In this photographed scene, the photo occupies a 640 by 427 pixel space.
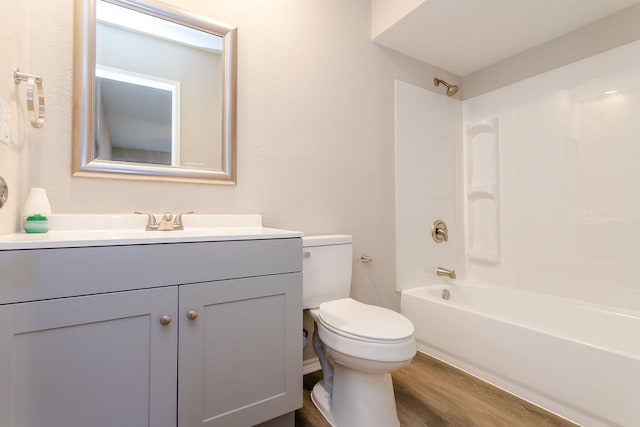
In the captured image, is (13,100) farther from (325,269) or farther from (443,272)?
(443,272)

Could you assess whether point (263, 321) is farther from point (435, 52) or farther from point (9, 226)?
point (435, 52)

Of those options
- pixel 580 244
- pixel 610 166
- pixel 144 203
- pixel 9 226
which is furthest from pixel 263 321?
pixel 610 166

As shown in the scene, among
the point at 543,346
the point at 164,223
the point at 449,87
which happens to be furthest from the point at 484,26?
the point at 164,223

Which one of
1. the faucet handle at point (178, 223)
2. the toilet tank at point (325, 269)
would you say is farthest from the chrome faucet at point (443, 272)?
the faucet handle at point (178, 223)

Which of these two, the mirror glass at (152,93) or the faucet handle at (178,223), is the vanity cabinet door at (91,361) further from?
the mirror glass at (152,93)

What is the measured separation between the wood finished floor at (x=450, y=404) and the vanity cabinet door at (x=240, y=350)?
1.19 feet

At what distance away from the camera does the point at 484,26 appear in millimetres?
1781

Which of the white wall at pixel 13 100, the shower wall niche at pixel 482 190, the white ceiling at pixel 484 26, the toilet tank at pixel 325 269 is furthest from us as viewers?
the shower wall niche at pixel 482 190

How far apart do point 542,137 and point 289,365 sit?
84.2 inches

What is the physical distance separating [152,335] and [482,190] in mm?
2345

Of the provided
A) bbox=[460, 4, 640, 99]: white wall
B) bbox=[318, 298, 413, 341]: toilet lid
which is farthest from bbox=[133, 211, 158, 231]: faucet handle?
bbox=[460, 4, 640, 99]: white wall

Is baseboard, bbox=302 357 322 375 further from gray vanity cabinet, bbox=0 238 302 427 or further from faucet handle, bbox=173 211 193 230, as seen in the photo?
faucet handle, bbox=173 211 193 230

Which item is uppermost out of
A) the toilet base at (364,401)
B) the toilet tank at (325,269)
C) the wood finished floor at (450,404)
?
the toilet tank at (325,269)

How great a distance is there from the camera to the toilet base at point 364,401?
3.92ft
